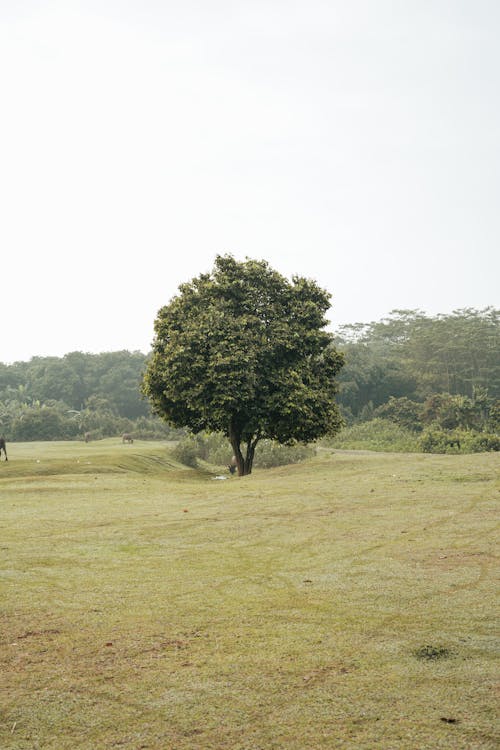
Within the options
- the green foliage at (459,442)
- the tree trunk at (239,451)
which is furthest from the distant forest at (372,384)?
the tree trunk at (239,451)

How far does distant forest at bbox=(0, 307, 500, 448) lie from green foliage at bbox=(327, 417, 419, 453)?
183 centimetres

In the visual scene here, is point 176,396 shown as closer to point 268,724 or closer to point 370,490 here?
point 370,490

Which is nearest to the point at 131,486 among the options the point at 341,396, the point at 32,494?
the point at 32,494

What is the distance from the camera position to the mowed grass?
4.76m

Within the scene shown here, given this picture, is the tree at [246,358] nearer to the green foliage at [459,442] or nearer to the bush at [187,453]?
the green foliage at [459,442]

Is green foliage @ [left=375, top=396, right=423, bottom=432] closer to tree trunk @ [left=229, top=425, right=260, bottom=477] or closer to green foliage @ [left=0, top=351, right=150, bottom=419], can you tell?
tree trunk @ [left=229, top=425, right=260, bottom=477]

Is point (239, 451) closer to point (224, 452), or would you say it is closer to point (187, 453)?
point (224, 452)

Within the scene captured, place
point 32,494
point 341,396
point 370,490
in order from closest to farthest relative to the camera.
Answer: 1. point 370,490
2. point 32,494
3. point 341,396

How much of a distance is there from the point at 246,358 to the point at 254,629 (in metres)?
19.8

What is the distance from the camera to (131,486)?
23.1 m

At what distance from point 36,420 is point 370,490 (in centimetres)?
5536

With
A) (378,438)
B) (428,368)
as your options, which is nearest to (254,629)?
(378,438)

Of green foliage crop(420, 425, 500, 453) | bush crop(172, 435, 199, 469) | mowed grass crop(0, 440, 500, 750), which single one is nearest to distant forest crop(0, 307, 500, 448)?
green foliage crop(420, 425, 500, 453)

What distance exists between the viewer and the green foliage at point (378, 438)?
46.9 m
